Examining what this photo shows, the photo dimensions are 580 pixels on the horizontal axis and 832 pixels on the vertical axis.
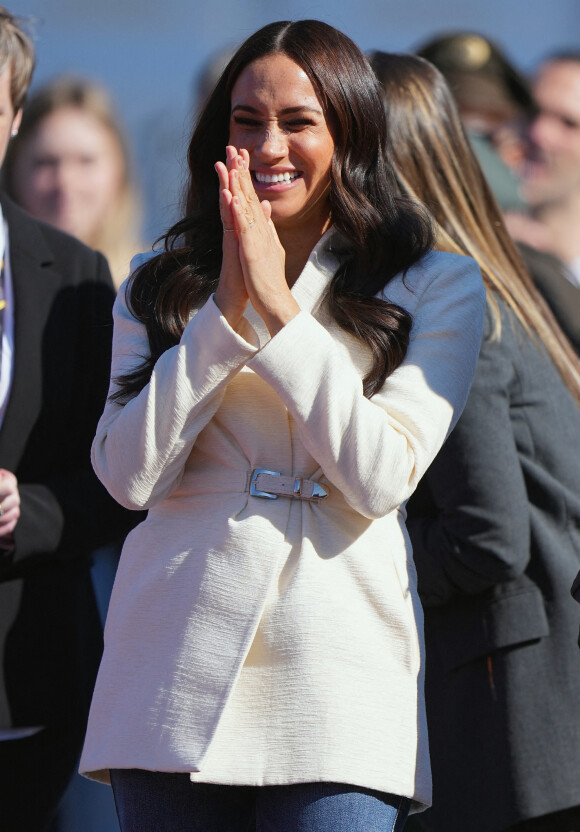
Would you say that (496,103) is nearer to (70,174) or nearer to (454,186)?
(70,174)

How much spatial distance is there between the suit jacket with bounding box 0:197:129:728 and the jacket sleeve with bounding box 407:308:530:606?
74 cm

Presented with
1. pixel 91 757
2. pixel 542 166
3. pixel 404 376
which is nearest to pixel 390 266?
pixel 404 376

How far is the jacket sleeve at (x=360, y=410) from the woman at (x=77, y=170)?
3.00 metres

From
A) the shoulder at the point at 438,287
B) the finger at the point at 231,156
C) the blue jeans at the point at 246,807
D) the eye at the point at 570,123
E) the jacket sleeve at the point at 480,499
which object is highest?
the finger at the point at 231,156

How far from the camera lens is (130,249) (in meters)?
5.36

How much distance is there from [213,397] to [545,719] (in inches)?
43.8

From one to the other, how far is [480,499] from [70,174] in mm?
2940

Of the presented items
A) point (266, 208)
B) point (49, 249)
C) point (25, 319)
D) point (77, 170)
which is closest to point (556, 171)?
point (77, 170)

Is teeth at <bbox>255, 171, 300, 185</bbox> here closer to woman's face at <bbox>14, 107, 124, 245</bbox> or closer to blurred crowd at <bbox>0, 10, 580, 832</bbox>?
blurred crowd at <bbox>0, 10, 580, 832</bbox>

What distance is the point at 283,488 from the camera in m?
2.24

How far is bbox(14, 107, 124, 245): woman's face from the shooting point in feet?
17.0

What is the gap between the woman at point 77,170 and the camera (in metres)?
5.20

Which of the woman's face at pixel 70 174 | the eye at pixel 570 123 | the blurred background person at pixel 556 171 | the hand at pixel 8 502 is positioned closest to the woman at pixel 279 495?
the hand at pixel 8 502

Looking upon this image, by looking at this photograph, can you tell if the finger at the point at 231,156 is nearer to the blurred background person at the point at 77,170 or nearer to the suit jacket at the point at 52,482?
the suit jacket at the point at 52,482
